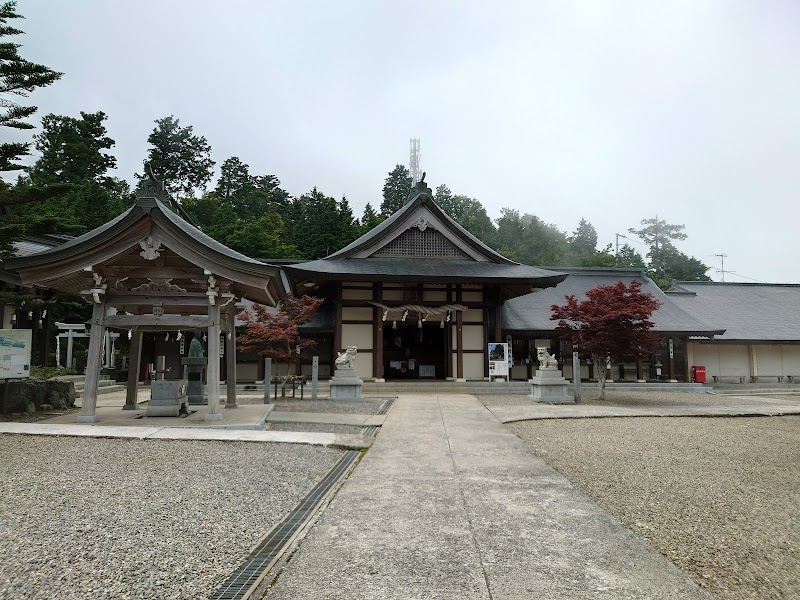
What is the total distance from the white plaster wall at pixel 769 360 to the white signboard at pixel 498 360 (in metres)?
15.6

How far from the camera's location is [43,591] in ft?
9.74

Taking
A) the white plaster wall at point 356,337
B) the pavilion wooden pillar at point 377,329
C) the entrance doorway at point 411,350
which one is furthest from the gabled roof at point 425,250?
the entrance doorway at point 411,350

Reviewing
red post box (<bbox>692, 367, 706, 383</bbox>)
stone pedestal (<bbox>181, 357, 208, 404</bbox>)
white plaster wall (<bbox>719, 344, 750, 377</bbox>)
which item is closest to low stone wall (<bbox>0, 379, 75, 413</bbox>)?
stone pedestal (<bbox>181, 357, 208, 404</bbox>)

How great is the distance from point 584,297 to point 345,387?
15.4m

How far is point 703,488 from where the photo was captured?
19.1 feet

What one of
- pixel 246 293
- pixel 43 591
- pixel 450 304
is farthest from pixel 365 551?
pixel 450 304

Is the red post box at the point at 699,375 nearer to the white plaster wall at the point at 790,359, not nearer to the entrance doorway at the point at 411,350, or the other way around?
the white plaster wall at the point at 790,359

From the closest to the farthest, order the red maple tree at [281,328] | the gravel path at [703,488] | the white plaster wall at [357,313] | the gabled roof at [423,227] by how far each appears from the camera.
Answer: the gravel path at [703,488] < the red maple tree at [281,328] < the white plaster wall at [357,313] < the gabled roof at [423,227]

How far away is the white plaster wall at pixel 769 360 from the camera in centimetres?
2659

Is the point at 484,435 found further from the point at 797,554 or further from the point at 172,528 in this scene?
the point at 172,528

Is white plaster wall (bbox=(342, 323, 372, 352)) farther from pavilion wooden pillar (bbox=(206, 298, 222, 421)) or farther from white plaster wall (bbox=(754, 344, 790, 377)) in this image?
white plaster wall (bbox=(754, 344, 790, 377))

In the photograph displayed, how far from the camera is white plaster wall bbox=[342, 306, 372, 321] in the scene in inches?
845

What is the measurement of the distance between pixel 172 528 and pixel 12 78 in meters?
11.6

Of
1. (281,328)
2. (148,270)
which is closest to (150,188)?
(148,270)
